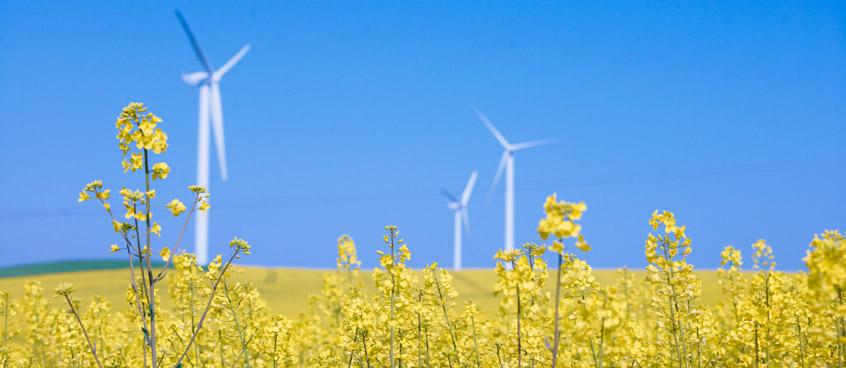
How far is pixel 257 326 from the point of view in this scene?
7.27 m

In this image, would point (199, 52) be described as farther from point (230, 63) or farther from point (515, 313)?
point (515, 313)

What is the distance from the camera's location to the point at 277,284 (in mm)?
36562

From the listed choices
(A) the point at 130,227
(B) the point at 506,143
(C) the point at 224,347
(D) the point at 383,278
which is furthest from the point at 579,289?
(B) the point at 506,143

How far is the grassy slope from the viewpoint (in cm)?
3009

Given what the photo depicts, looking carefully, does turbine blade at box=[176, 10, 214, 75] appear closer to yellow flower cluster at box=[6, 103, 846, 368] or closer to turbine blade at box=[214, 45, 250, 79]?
turbine blade at box=[214, 45, 250, 79]

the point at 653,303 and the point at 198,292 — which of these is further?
the point at 198,292

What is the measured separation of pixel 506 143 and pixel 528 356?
103 feet

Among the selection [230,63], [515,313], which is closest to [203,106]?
[230,63]

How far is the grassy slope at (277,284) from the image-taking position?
3009cm

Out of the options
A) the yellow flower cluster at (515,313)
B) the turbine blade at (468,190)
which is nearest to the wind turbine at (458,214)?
the turbine blade at (468,190)

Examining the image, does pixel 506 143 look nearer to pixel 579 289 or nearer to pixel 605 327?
pixel 579 289

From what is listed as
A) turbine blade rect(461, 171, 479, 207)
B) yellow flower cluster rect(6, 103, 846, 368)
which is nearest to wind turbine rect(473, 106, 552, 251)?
turbine blade rect(461, 171, 479, 207)

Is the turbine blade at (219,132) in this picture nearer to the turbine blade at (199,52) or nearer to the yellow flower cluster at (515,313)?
the turbine blade at (199,52)

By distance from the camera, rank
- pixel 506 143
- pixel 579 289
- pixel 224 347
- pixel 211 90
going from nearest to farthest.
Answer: pixel 579 289, pixel 224 347, pixel 211 90, pixel 506 143
